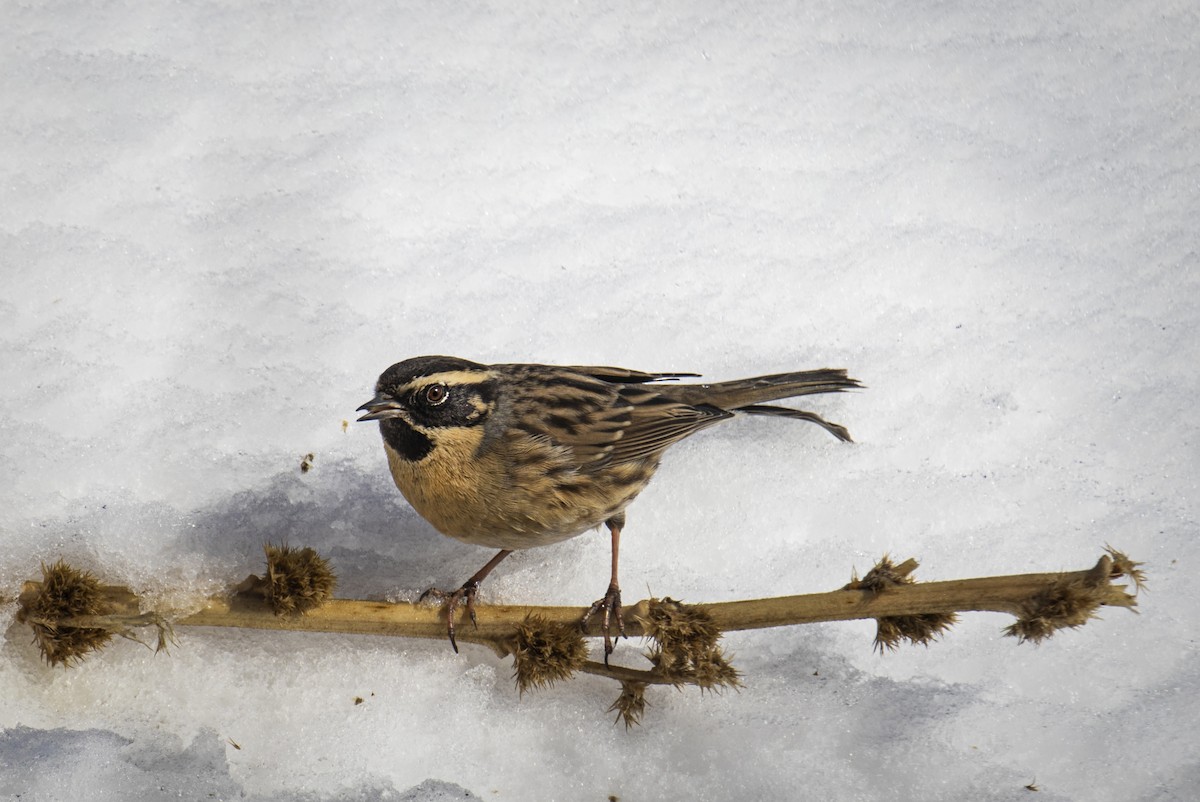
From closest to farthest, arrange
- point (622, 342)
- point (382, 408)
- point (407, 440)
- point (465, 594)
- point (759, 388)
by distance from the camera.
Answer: point (382, 408), point (407, 440), point (465, 594), point (759, 388), point (622, 342)

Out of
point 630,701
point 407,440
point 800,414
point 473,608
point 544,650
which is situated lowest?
point 630,701

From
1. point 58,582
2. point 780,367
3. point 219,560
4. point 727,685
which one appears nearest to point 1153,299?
point 780,367

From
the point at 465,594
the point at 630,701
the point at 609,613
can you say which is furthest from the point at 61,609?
the point at 630,701

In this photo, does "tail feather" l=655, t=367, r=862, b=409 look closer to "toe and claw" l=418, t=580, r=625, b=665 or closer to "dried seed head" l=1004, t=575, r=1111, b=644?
"toe and claw" l=418, t=580, r=625, b=665

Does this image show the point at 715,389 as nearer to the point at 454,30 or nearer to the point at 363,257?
the point at 363,257

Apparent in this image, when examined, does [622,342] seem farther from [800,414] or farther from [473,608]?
[473,608]

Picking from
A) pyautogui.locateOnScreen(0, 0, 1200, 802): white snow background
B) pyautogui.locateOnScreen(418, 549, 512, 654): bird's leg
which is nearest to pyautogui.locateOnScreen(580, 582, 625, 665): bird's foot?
pyautogui.locateOnScreen(0, 0, 1200, 802): white snow background

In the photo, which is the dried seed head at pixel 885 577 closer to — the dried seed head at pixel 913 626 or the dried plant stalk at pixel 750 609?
the dried plant stalk at pixel 750 609
